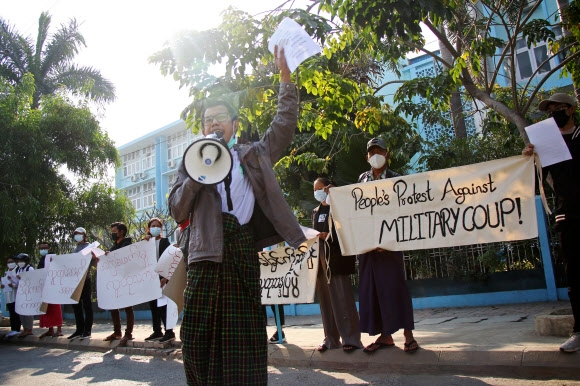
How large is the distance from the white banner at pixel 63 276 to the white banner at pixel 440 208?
5.31 meters

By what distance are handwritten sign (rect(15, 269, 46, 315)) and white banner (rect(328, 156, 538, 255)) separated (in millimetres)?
6924

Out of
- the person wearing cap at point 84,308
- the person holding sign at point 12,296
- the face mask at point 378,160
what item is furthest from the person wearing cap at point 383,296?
the person holding sign at point 12,296

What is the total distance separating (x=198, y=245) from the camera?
2.56m

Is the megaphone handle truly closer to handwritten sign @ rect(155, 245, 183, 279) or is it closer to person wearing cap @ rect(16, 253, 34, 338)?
handwritten sign @ rect(155, 245, 183, 279)

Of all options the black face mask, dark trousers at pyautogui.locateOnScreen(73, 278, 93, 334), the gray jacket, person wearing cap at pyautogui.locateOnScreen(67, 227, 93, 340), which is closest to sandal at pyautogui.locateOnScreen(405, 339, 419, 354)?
the black face mask

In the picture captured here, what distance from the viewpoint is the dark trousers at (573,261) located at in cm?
395

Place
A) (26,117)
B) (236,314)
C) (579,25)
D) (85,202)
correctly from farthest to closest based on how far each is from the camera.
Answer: (85,202)
(26,117)
(579,25)
(236,314)

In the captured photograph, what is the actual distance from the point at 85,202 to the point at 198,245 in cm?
1585

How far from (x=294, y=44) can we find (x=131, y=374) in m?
4.25

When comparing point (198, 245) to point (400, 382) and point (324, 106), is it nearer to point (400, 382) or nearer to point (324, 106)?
point (400, 382)

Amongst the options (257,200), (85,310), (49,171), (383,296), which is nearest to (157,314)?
(85,310)

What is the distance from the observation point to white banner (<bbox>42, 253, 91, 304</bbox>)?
8.83 meters

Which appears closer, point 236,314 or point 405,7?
point 236,314

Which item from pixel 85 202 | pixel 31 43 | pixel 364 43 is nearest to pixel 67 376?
pixel 364 43
